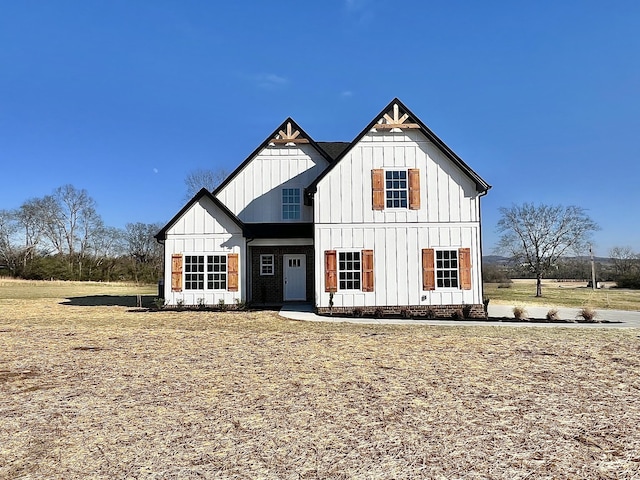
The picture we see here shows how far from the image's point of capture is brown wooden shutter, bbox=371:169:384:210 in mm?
16672

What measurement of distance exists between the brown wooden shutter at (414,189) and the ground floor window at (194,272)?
8764 mm

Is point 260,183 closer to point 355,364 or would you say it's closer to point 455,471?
point 355,364

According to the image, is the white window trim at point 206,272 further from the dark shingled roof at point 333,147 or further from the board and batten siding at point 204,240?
the dark shingled roof at point 333,147

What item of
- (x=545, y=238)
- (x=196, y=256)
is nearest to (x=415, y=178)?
(x=196, y=256)

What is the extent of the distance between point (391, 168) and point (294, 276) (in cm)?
659

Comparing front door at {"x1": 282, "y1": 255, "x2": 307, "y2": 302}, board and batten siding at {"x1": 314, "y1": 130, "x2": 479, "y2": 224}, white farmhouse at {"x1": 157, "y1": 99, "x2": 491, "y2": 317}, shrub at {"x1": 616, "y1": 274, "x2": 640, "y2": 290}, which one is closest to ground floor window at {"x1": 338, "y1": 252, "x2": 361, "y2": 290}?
white farmhouse at {"x1": 157, "y1": 99, "x2": 491, "y2": 317}

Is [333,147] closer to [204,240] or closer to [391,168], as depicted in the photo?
[391,168]

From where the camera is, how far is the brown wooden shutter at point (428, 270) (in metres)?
16.3

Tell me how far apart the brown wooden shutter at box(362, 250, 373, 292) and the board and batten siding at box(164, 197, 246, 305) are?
5.09 m

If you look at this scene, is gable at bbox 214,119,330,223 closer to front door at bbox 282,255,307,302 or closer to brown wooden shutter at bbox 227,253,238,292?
front door at bbox 282,255,307,302

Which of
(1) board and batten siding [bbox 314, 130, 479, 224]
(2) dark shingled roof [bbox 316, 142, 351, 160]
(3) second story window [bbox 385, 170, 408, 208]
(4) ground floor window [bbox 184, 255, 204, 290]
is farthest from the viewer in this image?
(2) dark shingled roof [bbox 316, 142, 351, 160]

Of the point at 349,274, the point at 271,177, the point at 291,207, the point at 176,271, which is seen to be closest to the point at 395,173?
the point at 349,274

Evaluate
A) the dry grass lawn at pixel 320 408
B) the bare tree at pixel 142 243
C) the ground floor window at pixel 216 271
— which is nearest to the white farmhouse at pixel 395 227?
the ground floor window at pixel 216 271

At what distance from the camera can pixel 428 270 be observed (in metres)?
16.4
